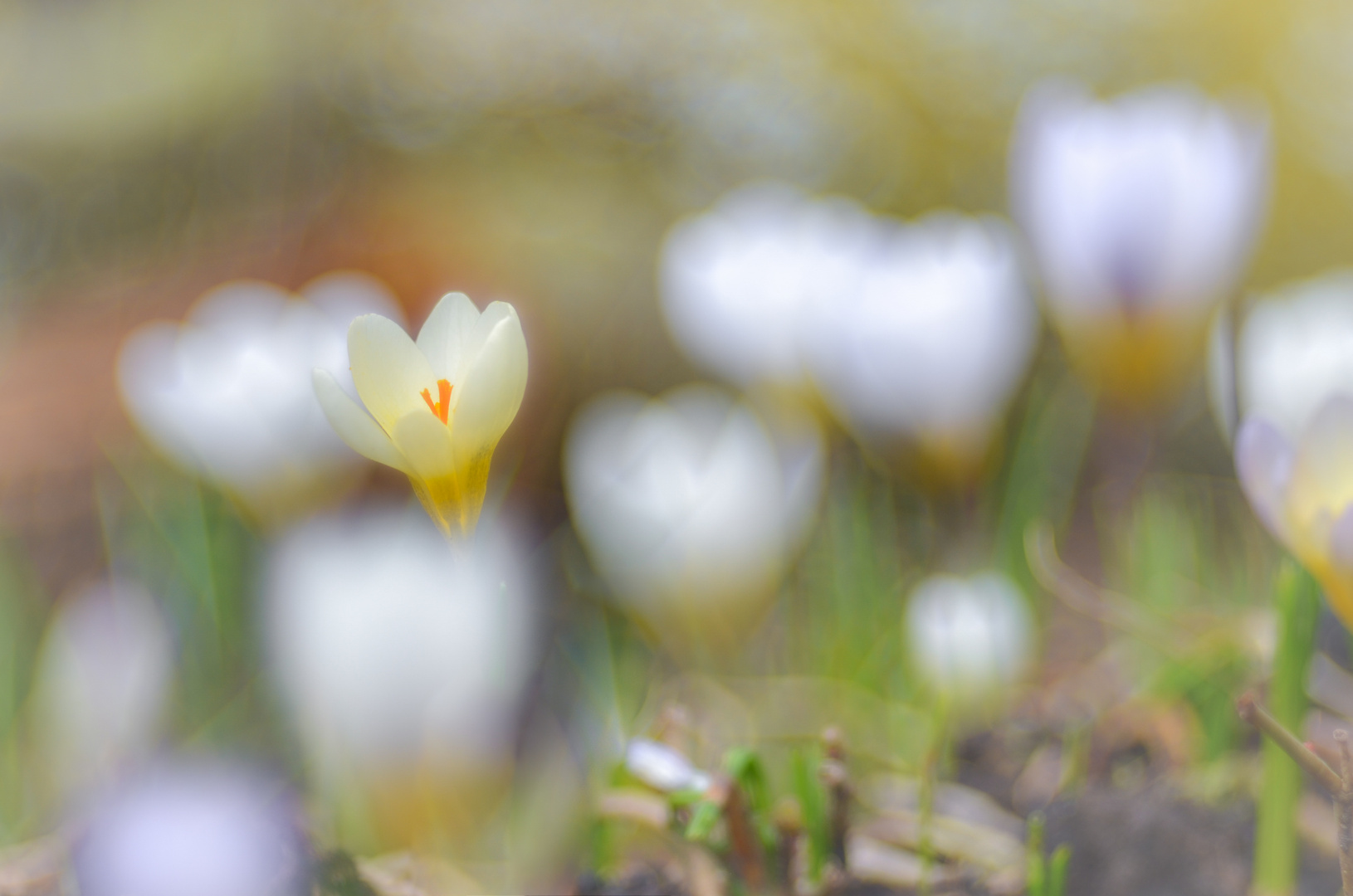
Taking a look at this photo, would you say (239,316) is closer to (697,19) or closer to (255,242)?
(255,242)

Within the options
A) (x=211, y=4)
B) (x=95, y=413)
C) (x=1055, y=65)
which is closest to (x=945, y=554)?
(x=95, y=413)

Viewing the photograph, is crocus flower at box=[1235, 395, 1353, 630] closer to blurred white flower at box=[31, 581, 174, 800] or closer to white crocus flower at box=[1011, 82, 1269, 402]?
white crocus flower at box=[1011, 82, 1269, 402]

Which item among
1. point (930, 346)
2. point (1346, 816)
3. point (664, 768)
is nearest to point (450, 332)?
point (664, 768)

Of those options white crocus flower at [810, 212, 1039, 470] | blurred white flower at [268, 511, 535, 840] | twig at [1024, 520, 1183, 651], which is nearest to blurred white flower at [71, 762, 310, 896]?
blurred white flower at [268, 511, 535, 840]

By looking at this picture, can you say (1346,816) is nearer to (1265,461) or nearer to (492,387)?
(1265,461)

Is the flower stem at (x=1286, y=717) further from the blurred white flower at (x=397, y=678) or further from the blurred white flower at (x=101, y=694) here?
the blurred white flower at (x=101, y=694)
